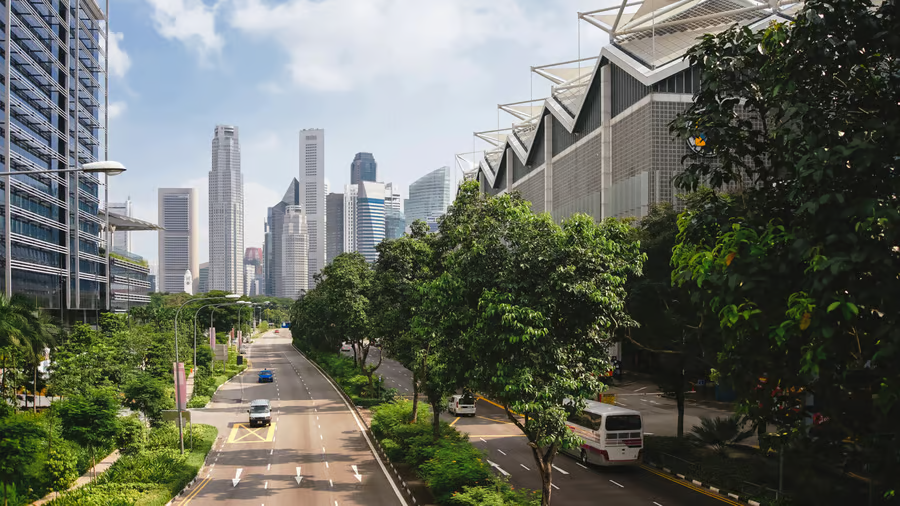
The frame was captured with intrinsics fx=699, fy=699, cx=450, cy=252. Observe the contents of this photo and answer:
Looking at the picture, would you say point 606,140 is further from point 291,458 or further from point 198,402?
point 198,402

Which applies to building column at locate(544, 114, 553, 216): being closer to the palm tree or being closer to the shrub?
the shrub

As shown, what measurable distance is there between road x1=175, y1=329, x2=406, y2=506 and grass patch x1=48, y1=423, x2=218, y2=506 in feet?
2.58

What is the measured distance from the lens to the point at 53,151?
69.2 metres

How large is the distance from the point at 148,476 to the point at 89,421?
11.7 ft

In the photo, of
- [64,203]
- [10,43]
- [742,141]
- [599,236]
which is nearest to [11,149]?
[10,43]

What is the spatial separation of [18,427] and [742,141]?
23.3m

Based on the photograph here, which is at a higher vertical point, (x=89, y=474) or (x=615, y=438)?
(x=615, y=438)

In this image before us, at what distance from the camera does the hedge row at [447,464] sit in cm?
2217

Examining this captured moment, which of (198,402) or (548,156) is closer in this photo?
(198,402)

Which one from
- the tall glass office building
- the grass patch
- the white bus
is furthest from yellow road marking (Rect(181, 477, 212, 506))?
the tall glass office building

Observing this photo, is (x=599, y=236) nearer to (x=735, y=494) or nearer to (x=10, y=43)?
(x=735, y=494)

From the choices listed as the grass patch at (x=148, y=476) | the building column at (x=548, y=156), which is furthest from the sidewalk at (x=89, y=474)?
the building column at (x=548, y=156)

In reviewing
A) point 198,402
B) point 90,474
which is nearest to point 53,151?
point 198,402

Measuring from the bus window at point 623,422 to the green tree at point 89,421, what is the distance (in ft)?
68.3
